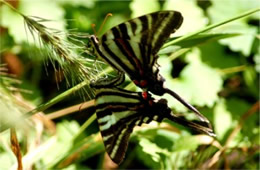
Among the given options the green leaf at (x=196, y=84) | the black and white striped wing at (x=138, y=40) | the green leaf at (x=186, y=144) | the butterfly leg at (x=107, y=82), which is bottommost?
the green leaf at (x=186, y=144)

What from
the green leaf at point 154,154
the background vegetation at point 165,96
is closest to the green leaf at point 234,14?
the background vegetation at point 165,96

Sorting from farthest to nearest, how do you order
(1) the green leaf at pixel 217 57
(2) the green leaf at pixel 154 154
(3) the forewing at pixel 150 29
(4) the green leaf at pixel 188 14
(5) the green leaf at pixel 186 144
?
(1) the green leaf at pixel 217 57 → (4) the green leaf at pixel 188 14 → (5) the green leaf at pixel 186 144 → (2) the green leaf at pixel 154 154 → (3) the forewing at pixel 150 29

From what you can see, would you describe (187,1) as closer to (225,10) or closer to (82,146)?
(225,10)

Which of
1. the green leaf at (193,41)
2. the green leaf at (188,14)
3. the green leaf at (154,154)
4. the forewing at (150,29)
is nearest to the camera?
the forewing at (150,29)

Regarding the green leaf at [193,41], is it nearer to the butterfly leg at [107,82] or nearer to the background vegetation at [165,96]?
the background vegetation at [165,96]

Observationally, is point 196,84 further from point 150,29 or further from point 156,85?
point 150,29

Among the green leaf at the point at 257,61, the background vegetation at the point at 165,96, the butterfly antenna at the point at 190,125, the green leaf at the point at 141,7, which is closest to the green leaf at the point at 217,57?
the background vegetation at the point at 165,96

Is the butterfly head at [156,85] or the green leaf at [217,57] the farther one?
the green leaf at [217,57]

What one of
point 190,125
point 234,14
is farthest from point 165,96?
point 234,14

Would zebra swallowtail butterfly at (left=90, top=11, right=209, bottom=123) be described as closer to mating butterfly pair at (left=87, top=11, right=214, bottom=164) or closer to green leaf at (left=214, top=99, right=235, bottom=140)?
mating butterfly pair at (left=87, top=11, right=214, bottom=164)

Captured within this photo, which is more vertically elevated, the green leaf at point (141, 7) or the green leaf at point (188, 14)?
the green leaf at point (141, 7)
